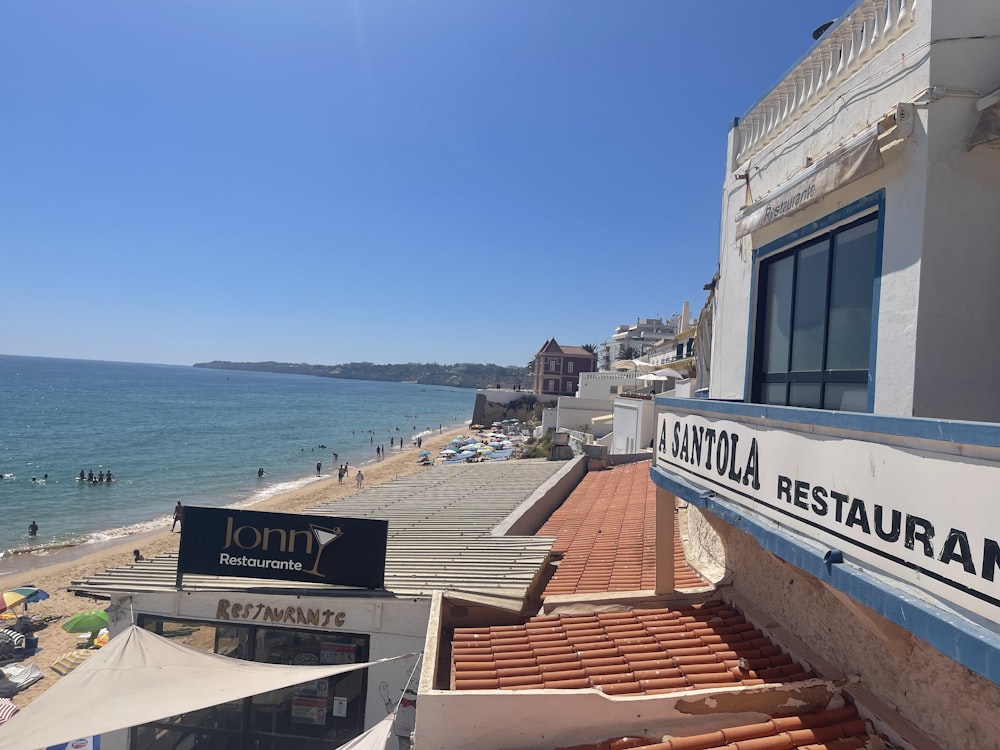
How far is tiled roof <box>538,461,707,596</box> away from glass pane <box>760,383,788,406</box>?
2.24m

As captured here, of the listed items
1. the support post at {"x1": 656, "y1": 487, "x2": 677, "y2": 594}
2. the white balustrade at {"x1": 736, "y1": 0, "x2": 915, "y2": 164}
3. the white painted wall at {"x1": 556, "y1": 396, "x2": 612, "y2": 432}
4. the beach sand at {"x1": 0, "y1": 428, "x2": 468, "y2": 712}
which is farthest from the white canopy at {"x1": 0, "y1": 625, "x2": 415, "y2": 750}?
the white painted wall at {"x1": 556, "y1": 396, "x2": 612, "y2": 432}

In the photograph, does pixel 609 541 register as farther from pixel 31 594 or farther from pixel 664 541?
pixel 31 594

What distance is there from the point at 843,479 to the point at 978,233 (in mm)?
2112

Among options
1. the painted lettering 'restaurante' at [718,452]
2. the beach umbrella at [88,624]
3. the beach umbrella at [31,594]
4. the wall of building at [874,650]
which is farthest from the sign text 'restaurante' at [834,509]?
the beach umbrella at [31,594]

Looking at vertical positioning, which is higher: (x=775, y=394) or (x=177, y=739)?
(x=775, y=394)

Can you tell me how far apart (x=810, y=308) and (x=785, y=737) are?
347cm

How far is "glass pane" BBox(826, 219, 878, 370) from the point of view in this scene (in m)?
4.47

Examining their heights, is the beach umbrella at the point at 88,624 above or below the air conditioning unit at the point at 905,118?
below

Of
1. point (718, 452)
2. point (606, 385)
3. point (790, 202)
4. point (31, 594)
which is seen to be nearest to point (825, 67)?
point (790, 202)

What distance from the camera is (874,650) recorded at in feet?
12.7

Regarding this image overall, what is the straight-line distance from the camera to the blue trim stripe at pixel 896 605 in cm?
222

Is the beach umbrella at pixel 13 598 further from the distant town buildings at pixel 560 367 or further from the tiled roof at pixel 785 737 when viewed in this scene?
the distant town buildings at pixel 560 367

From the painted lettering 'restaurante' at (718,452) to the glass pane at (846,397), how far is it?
996mm

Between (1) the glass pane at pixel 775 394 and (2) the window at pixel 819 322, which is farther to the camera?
(1) the glass pane at pixel 775 394
